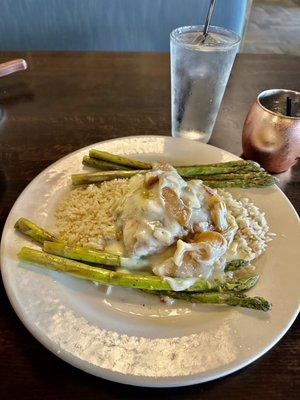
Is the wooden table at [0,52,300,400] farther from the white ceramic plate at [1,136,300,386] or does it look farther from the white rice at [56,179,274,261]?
the white rice at [56,179,274,261]

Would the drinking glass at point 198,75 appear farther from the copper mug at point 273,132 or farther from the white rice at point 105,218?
the white rice at point 105,218

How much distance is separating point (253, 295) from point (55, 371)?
19.2 inches

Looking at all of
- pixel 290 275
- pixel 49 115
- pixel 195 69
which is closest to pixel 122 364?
pixel 290 275

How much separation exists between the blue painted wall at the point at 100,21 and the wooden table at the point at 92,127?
0.48 metres

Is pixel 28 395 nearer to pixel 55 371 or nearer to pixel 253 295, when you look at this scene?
pixel 55 371

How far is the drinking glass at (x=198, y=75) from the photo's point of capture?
141cm

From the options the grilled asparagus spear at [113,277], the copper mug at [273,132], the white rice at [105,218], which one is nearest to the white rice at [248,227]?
the white rice at [105,218]

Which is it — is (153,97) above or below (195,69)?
below

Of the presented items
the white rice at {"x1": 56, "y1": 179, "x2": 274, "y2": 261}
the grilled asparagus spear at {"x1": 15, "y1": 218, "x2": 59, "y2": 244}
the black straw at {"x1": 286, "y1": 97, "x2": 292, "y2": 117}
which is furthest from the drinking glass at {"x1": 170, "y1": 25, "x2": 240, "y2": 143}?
the grilled asparagus spear at {"x1": 15, "y1": 218, "x2": 59, "y2": 244}

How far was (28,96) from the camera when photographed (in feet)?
5.89

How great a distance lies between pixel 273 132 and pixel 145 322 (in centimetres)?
78

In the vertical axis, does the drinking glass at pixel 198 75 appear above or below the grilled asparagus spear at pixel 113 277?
above

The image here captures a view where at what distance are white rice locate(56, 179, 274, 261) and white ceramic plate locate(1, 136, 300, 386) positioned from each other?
0.04 meters

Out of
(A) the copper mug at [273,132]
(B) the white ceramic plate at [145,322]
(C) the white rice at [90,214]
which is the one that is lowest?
(B) the white ceramic plate at [145,322]
